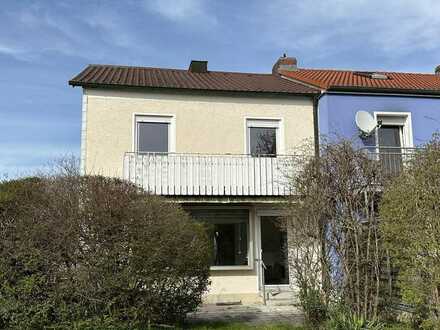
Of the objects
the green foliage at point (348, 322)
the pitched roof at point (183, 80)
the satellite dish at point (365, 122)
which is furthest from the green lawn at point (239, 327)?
the pitched roof at point (183, 80)

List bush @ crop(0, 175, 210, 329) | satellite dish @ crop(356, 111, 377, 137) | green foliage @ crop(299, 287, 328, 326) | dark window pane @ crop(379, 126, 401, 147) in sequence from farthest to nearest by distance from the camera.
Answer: dark window pane @ crop(379, 126, 401, 147)
satellite dish @ crop(356, 111, 377, 137)
green foliage @ crop(299, 287, 328, 326)
bush @ crop(0, 175, 210, 329)

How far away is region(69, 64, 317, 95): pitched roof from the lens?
1538 centimetres

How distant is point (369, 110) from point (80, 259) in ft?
37.1

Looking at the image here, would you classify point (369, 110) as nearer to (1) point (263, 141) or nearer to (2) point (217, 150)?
(1) point (263, 141)

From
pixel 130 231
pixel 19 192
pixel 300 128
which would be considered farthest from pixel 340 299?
pixel 300 128

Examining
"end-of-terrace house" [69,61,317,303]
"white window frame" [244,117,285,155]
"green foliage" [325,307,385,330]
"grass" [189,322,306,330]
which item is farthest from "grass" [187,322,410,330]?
"white window frame" [244,117,285,155]

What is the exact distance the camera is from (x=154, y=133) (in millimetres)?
15562

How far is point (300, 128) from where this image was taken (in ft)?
53.3

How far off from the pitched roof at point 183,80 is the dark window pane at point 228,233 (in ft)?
13.2

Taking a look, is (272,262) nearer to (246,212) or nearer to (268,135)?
(246,212)

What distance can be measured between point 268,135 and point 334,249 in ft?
25.4

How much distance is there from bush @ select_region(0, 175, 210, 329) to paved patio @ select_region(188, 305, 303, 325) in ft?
8.50

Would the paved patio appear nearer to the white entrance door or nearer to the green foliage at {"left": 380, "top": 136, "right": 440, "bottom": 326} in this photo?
the white entrance door

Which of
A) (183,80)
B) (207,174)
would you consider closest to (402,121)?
(207,174)
